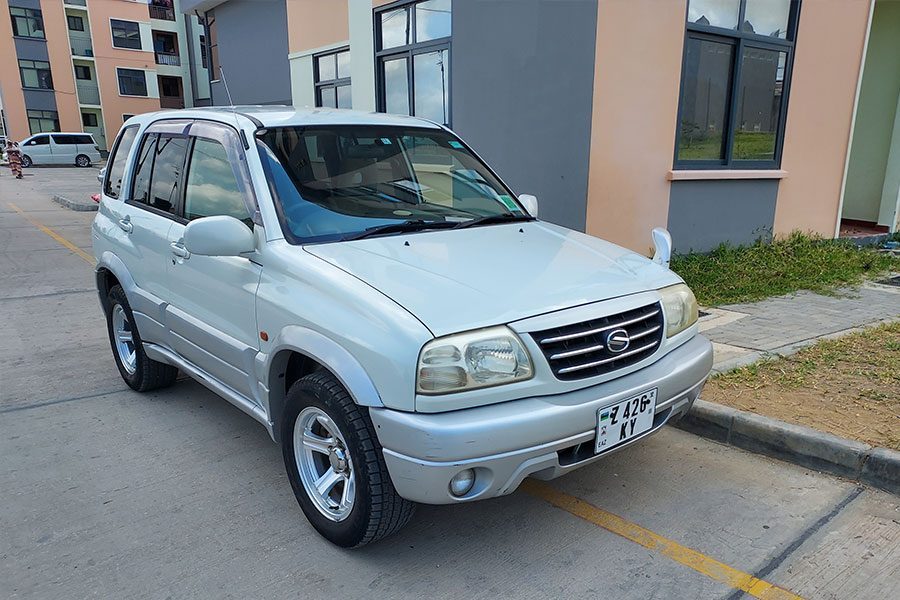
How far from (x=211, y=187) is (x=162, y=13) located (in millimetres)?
49680

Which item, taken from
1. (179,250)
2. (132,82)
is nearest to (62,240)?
(179,250)

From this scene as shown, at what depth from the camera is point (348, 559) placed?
9.34ft

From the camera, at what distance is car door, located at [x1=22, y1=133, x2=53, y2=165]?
33.4 metres

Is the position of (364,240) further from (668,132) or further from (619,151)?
(668,132)

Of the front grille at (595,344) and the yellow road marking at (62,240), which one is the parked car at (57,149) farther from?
the front grille at (595,344)

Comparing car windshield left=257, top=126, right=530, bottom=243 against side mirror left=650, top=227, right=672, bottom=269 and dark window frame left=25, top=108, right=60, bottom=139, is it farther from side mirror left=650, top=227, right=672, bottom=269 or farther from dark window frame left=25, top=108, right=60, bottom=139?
dark window frame left=25, top=108, right=60, bottom=139

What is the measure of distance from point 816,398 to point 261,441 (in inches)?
136

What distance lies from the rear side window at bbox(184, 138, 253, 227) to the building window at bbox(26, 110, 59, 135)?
152 ft

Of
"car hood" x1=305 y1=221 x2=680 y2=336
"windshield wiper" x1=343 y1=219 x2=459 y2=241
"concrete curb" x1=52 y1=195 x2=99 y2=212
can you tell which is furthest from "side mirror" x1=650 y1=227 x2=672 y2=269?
"concrete curb" x1=52 y1=195 x2=99 y2=212

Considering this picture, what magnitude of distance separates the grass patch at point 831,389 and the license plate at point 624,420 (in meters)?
1.45

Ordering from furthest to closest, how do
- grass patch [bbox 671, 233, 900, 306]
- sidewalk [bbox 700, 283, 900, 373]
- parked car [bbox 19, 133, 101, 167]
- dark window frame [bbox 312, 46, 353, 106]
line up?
parked car [bbox 19, 133, 101, 167]
dark window frame [bbox 312, 46, 353, 106]
grass patch [bbox 671, 233, 900, 306]
sidewalk [bbox 700, 283, 900, 373]

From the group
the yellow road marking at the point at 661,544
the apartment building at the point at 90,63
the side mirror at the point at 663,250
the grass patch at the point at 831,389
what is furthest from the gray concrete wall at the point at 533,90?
the apartment building at the point at 90,63

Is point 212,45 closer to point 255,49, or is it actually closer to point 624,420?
point 255,49

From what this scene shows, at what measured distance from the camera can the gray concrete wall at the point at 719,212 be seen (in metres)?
7.73
